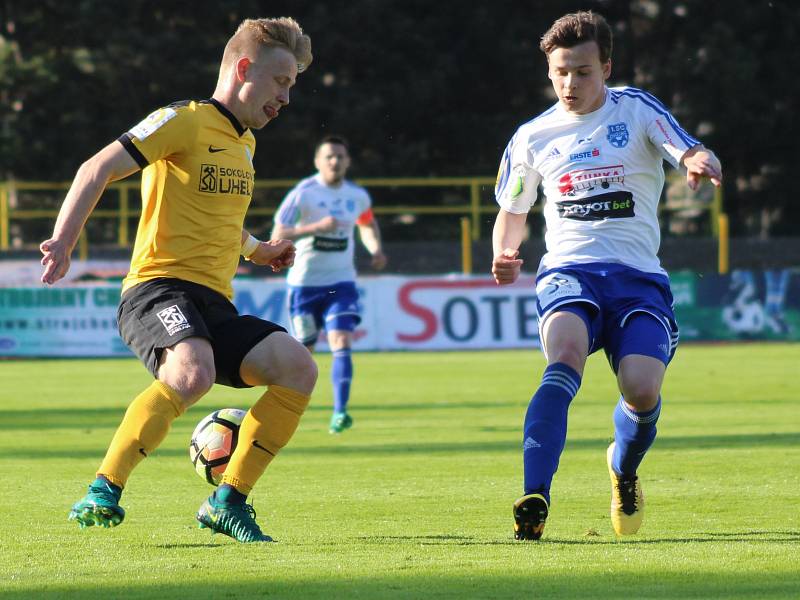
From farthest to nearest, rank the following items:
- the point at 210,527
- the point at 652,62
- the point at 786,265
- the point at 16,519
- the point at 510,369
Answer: the point at 652,62
the point at 786,265
the point at 510,369
the point at 16,519
the point at 210,527

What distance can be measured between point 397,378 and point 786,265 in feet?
51.3

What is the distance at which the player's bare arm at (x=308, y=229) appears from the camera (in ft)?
41.3

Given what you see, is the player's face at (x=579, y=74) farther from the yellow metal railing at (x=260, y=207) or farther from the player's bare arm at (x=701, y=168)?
the yellow metal railing at (x=260, y=207)

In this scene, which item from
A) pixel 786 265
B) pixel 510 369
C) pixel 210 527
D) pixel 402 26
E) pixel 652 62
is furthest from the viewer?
pixel 652 62

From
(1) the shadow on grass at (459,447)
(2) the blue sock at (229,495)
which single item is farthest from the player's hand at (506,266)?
(1) the shadow on grass at (459,447)

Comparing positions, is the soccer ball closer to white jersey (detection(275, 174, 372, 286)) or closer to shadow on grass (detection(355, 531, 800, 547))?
shadow on grass (detection(355, 531, 800, 547))

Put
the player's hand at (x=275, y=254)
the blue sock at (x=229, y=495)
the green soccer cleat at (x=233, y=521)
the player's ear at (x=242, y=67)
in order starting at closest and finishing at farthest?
the green soccer cleat at (x=233, y=521) < the blue sock at (x=229, y=495) < the player's ear at (x=242, y=67) < the player's hand at (x=275, y=254)

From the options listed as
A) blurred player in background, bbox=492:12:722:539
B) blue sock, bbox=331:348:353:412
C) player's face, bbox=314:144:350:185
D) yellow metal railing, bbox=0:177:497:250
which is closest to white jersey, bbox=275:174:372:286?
player's face, bbox=314:144:350:185

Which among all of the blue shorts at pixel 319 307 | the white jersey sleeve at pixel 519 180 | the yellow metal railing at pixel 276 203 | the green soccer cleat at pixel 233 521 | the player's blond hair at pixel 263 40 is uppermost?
the player's blond hair at pixel 263 40

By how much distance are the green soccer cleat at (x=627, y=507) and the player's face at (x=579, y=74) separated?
1560 millimetres

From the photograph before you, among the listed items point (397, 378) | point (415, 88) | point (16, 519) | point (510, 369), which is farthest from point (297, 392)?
point (415, 88)

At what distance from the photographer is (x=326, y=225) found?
496 inches

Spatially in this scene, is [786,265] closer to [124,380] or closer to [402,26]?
[402,26]

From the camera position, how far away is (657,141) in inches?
249
